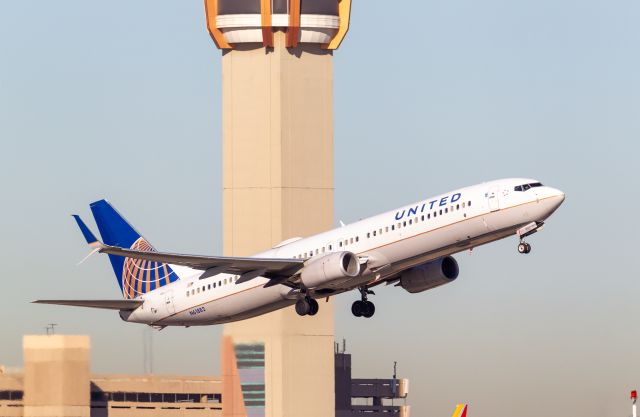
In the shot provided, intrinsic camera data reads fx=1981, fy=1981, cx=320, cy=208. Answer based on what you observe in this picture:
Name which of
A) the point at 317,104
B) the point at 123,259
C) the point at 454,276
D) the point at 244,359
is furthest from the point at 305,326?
the point at 454,276

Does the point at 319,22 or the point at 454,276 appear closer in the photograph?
the point at 454,276

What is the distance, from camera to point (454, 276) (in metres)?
111

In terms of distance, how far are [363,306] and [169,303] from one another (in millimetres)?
12310

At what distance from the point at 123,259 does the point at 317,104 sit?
199ft

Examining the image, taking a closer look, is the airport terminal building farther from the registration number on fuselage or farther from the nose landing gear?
the nose landing gear

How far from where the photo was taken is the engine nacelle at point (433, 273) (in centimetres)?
11050

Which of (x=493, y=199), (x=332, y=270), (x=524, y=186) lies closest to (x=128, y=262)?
(x=332, y=270)

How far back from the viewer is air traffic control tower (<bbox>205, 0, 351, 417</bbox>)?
180875 mm

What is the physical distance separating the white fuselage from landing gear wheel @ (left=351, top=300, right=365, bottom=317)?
73.0 inches

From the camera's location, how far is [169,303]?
116 m

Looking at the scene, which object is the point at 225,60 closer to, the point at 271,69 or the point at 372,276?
the point at 271,69

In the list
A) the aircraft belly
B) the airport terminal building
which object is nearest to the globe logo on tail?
the aircraft belly

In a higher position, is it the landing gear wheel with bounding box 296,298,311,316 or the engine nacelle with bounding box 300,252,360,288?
the engine nacelle with bounding box 300,252,360,288

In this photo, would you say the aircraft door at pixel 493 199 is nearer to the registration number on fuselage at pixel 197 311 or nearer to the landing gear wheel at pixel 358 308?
the landing gear wheel at pixel 358 308
